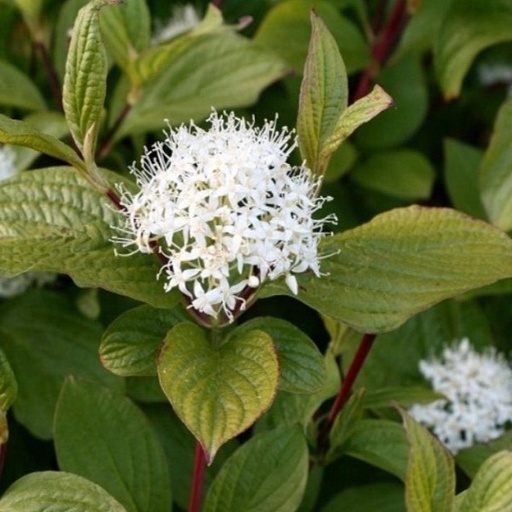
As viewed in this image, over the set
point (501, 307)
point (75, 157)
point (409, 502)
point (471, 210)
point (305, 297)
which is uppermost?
point (75, 157)

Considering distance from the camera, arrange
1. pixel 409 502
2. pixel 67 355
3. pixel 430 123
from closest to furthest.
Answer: pixel 409 502, pixel 67 355, pixel 430 123

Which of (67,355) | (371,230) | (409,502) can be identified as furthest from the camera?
(67,355)

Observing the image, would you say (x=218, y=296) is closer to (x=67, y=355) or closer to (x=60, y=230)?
(x=60, y=230)

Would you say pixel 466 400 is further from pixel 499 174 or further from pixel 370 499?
pixel 499 174

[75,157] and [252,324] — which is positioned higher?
[75,157]

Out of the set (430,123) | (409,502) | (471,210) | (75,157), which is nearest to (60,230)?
(75,157)

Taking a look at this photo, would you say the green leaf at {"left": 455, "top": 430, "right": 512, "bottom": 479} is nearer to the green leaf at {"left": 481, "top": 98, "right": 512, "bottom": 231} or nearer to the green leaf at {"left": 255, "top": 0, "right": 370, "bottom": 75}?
the green leaf at {"left": 481, "top": 98, "right": 512, "bottom": 231}

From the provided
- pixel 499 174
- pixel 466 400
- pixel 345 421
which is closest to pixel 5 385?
pixel 345 421

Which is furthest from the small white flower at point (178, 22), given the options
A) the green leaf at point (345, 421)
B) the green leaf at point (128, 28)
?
the green leaf at point (345, 421)
